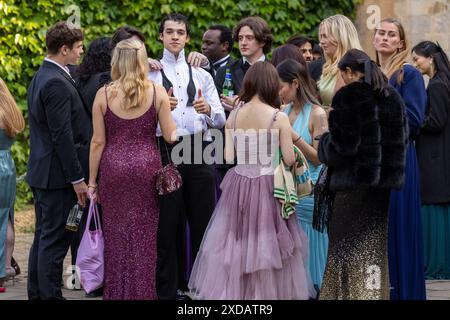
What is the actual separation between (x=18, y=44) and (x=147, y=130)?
6548 mm

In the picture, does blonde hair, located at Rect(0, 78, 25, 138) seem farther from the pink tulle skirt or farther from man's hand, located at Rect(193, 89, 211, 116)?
the pink tulle skirt

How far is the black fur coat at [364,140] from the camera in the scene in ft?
20.3

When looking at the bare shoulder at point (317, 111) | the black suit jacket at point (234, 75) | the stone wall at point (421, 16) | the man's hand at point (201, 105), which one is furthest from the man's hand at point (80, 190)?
the stone wall at point (421, 16)

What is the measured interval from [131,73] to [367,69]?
5.37ft

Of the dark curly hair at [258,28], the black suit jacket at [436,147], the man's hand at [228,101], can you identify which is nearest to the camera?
the man's hand at [228,101]

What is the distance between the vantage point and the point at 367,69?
6.33 meters

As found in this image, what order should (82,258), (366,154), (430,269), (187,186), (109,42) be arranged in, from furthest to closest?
(430,269) → (109,42) → (187,186) → (82,258) → (366,154)

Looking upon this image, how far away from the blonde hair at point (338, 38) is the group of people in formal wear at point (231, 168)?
12 mm

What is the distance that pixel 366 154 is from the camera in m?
6.20

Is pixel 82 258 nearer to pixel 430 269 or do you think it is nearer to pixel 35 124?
pixel 35 124

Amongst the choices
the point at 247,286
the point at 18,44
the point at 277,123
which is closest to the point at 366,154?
the point at 277,123

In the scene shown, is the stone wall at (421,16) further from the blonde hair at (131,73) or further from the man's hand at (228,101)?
the blonde hair at (131,73)

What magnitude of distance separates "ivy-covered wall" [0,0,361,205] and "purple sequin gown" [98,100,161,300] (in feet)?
20.4

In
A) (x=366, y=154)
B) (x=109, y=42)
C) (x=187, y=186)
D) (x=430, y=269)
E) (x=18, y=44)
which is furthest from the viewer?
(x=18, y=44)
